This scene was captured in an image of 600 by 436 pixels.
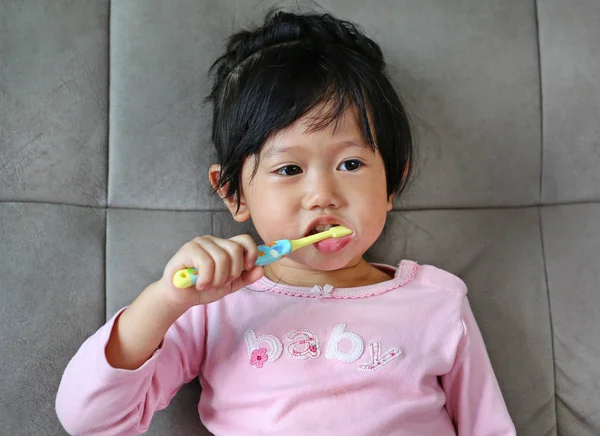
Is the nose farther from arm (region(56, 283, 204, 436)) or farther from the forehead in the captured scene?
arm (region(56, 283, 204, 436))

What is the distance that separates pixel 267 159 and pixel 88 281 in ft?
1.11

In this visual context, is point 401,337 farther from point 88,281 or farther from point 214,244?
point 88,281

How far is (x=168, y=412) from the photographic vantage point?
950 mm

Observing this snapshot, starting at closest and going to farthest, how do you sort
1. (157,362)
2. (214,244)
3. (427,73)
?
(214,244), (157,362), (427,73)

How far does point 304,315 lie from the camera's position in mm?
904

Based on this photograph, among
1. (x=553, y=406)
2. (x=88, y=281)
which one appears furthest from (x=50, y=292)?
(x=553, y=406)

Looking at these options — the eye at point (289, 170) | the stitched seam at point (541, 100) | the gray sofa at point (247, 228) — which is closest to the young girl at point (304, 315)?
the eye at point (289, 170)

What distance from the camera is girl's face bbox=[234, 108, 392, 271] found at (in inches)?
33.4

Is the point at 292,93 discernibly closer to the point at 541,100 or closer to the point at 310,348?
the point at 310,348

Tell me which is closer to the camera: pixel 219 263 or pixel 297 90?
pixel 219 263

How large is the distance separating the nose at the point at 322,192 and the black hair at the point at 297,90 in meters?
0.07

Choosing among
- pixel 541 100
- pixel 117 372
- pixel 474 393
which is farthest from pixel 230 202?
pixel 541 100

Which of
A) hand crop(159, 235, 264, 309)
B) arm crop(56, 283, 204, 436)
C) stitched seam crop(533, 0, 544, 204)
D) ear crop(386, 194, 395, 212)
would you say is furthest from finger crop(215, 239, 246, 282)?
stitched seam crop(533, 0, 544, 204)

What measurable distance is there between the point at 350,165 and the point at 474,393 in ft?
1.27
